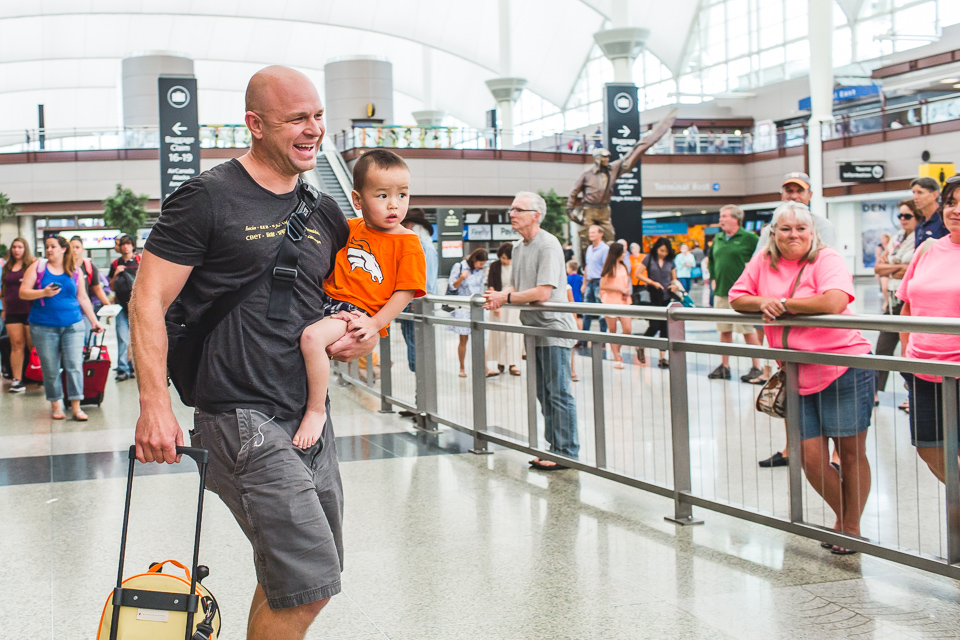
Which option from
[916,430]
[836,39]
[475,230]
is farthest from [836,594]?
[836,39]

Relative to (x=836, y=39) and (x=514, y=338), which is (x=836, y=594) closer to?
(x=514, y=338)

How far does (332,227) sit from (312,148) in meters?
0.26

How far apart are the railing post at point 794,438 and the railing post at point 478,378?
3.19m

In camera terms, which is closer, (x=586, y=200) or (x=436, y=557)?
(x=436, y=557)

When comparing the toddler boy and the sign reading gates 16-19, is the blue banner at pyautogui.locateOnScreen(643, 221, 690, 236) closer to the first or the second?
the sign reading gates 16-19

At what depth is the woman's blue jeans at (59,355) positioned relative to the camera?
9.48 meters

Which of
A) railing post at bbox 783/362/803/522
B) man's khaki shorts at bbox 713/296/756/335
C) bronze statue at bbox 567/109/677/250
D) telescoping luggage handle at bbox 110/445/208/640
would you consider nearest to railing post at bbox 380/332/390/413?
man's khaki shorts at bbox 713/296/756/335

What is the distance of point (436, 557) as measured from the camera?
4.79m

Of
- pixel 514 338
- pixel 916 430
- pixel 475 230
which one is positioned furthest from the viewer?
pixel 475 230

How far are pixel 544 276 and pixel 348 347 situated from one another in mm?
4021

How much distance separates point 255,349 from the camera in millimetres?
2541

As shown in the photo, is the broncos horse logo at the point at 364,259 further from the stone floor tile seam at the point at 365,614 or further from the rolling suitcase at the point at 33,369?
the rolling suitcase at the point at 33,369

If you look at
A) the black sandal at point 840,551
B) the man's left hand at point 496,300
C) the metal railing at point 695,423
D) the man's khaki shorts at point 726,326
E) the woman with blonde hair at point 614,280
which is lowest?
the black sandal at point 840,551

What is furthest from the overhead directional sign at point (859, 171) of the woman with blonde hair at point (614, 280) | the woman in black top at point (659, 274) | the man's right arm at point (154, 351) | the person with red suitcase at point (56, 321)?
the man's right arm at point (154, 351)
